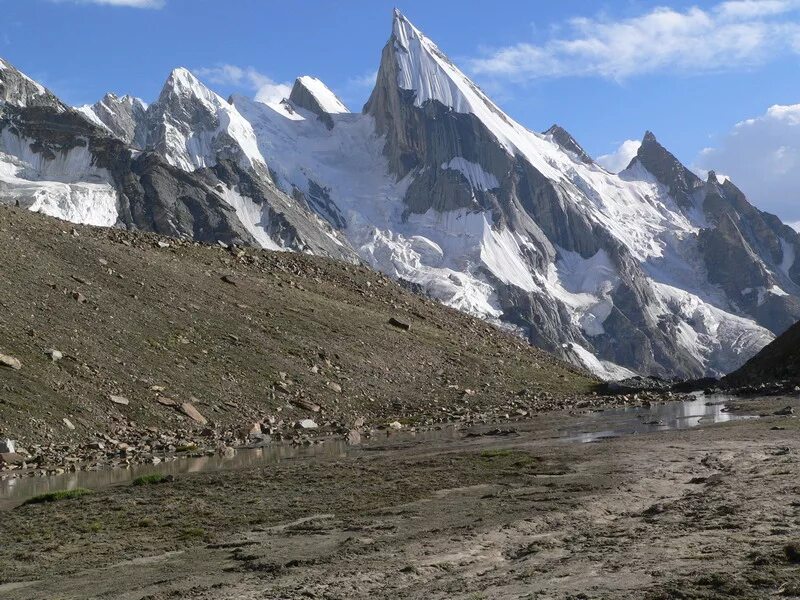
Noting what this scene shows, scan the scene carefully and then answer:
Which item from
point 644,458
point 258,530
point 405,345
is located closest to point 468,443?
point 644,458

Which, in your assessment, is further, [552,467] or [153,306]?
[153,306]

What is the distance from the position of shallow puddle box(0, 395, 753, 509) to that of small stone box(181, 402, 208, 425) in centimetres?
727

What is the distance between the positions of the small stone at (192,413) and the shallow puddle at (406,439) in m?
7.27

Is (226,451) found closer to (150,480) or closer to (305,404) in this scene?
(150,480)

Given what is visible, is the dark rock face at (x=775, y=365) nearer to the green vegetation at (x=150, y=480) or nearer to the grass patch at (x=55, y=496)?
the green vegetation at (x=150, y=480)

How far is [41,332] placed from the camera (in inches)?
2258

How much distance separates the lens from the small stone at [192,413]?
2170 inches

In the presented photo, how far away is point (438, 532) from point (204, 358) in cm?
4483

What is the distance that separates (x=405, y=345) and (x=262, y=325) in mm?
14947

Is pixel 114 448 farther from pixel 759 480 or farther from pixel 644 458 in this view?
pixel 759 480

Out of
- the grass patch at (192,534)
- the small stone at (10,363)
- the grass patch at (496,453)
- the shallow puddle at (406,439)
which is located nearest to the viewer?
the grass patch at (192,534)

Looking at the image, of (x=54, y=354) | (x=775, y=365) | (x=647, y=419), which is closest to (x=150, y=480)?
(x=54, y=354)

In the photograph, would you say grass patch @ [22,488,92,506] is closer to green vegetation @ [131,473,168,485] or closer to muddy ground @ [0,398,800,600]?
muddy ground @ [0,398,800,600]

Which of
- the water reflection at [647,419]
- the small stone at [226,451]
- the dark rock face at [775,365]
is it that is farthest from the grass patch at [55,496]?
the dark rock face at [775,365]
